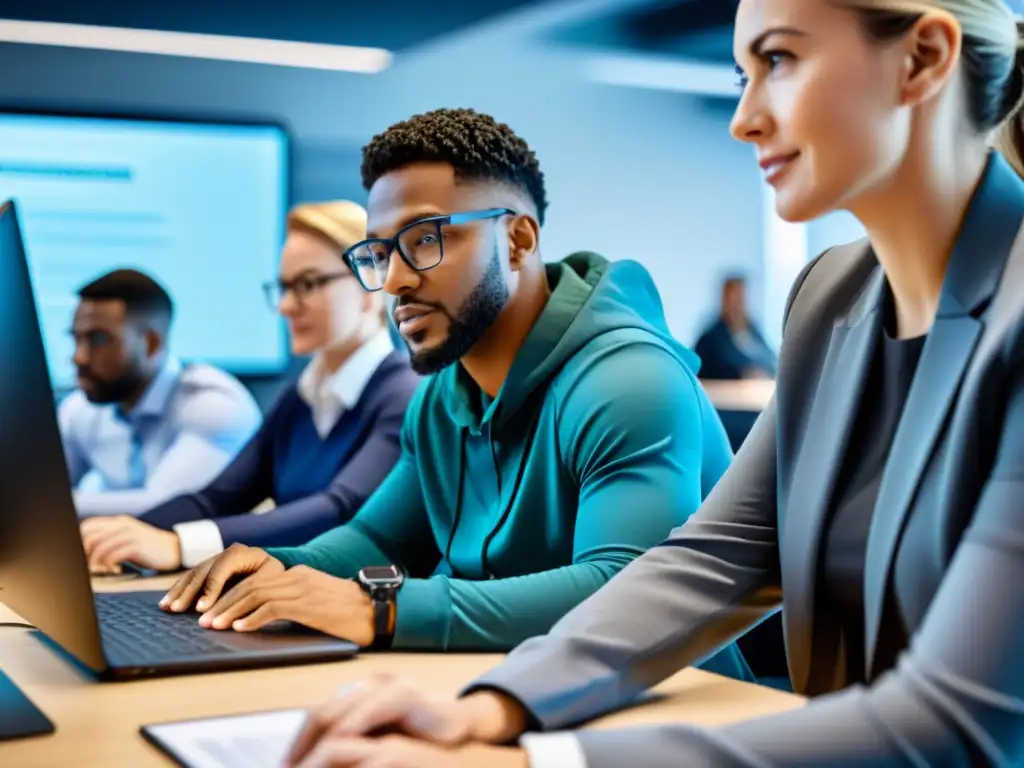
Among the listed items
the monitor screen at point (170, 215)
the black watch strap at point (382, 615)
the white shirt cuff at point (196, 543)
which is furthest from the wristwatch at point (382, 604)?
the monitor screen at point (170, 215)

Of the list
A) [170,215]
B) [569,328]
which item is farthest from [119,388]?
[569,328]

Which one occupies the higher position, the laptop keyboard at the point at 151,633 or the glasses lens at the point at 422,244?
the glasses lens at the point at 422,244

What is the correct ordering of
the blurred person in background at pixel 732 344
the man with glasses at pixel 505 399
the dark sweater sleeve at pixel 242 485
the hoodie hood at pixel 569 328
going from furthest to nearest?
the blurred person in background at pixel 732 344 → the dark sweater sleeve at pixel 242 485 → the hoodie hood at pixel 569 328 → the man with glasses at pixel 505 399

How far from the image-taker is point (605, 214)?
5.36 meters

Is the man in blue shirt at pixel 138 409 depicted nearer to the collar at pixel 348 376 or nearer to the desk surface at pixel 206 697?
the collar at pixel 348 376

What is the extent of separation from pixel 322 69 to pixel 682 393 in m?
3.62

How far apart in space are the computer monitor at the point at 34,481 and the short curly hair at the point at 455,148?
0.81 metres

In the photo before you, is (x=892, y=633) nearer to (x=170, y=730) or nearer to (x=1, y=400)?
(x=170, y=730)

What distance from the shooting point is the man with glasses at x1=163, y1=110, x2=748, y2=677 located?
150 centimetres

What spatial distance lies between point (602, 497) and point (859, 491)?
1.57 ft

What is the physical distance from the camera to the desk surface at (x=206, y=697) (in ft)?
2.90

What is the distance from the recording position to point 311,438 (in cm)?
276

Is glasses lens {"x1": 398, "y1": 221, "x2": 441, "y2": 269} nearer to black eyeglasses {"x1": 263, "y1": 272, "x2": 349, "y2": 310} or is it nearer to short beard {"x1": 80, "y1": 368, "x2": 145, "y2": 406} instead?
black eyeglasses {"x1": 263, "y1": 272, "x2": 349, "y2": 310}

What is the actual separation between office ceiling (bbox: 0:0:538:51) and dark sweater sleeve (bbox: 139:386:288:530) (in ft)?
7.25
